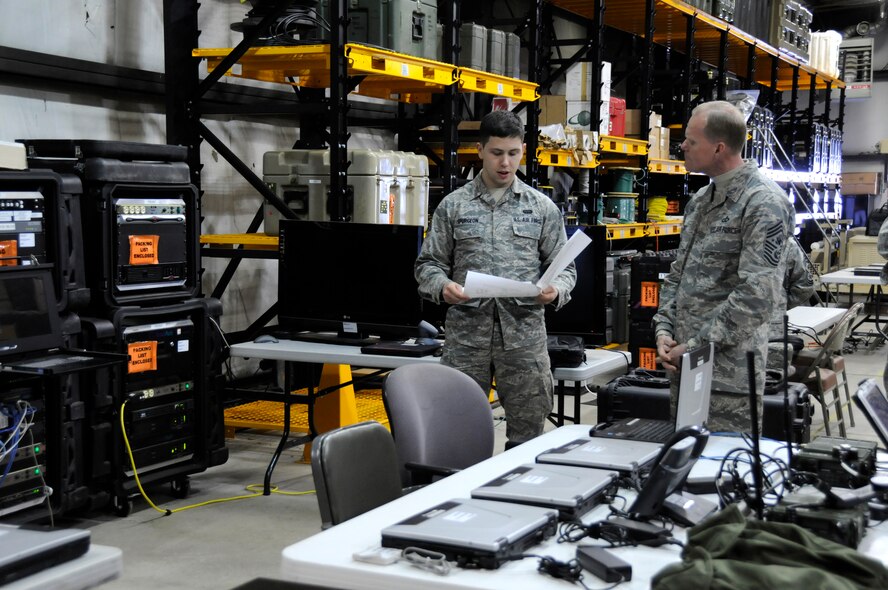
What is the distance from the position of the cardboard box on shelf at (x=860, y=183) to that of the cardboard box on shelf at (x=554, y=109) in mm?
11697

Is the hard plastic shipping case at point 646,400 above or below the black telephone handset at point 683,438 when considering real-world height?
below

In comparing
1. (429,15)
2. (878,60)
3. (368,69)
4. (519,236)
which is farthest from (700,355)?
(878,60)

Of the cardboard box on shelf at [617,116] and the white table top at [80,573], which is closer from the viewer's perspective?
the white table top at [80,573]

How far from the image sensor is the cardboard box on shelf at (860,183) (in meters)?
18.3

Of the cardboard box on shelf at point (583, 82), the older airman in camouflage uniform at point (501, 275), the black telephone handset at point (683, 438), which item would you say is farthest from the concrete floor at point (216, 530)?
the cardboard box on shelf at point (583, 82)

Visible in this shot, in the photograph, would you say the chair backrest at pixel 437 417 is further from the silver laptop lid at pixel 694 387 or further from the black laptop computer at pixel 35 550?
the black laptop computer at pixel 35 550

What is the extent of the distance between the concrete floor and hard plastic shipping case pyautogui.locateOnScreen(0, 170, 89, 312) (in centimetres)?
100

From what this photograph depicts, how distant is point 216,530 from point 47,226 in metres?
1.46

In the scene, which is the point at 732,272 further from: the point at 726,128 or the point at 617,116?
the point at 617,116

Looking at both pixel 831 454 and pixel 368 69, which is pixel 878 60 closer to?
pixel 368 69

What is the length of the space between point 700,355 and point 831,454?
1.21 ft

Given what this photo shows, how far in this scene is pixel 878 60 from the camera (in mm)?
18766

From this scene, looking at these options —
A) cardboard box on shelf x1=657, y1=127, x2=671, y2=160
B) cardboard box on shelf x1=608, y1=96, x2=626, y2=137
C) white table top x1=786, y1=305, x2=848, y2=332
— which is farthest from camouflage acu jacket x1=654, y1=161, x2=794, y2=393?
cardboard box on shelf x1=657, y1=127, x2=671, y2=160

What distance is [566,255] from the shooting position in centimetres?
358
